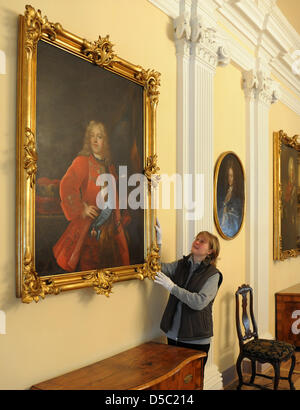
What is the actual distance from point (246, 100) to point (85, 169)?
12.5 feet

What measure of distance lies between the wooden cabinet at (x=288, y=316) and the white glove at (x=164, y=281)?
13.1ft

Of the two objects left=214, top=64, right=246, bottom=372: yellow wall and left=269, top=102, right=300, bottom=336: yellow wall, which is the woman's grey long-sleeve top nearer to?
left=214, top=64, right=246, bottom=372: yellow wall

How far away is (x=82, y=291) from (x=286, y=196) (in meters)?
5.46

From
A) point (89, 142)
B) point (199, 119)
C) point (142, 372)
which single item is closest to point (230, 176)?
point (199, 119)

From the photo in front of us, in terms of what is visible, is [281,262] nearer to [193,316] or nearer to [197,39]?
[193,316]

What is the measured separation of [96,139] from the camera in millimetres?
3422

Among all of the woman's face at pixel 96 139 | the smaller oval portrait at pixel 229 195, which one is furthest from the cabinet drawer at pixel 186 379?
the smaller oval portrait at pixel 229 195

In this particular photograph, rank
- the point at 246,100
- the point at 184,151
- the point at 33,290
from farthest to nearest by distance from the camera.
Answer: the point at 246,100
the point at 184,151
the point at 33,290

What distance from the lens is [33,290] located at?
281cm

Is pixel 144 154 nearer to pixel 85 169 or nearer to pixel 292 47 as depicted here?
pixel 85 169

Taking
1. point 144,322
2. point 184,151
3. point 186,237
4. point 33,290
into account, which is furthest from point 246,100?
point 33,290

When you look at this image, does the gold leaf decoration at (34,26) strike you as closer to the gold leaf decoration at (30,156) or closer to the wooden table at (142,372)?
the gold leaf decoration at (30,156)

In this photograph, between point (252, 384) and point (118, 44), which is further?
point (252, 384)

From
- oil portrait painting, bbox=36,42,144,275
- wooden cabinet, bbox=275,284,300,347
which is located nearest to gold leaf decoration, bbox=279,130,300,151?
wooden cabinet, bbox=275,284,300,347
